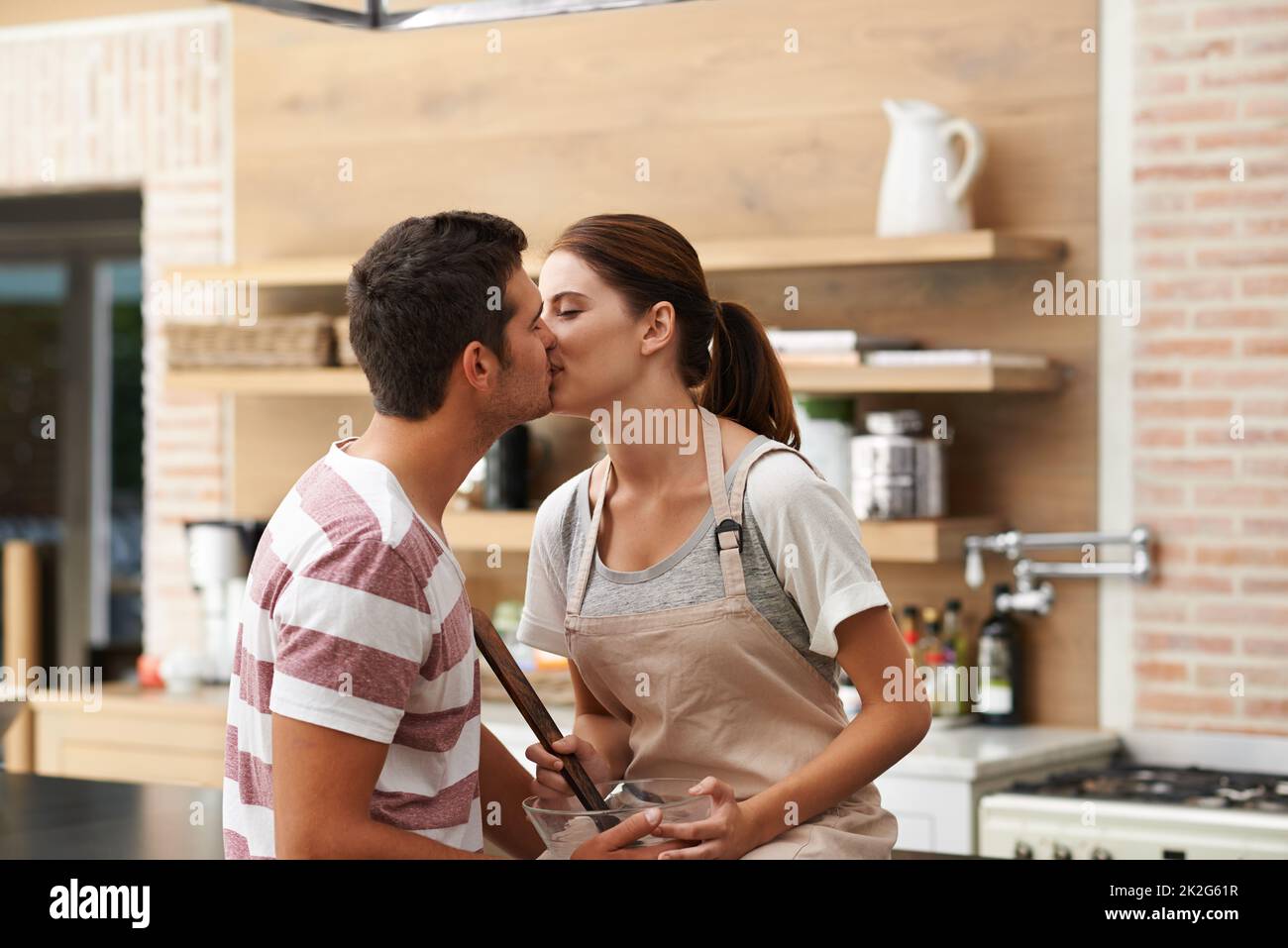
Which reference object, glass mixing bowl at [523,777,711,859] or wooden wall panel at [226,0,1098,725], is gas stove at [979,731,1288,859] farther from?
glass mixing bowl at [523,777,711,859]

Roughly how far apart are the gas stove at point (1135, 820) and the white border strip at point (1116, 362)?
1.32ft

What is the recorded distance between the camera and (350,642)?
4.28ft

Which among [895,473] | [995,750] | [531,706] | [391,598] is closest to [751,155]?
[895,473]

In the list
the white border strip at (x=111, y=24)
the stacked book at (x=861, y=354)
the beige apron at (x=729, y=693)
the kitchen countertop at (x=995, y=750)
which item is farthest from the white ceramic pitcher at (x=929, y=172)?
the white border strip at (x=111, y=24)

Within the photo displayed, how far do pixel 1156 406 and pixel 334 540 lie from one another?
272 cm

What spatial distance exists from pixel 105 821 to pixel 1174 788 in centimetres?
207

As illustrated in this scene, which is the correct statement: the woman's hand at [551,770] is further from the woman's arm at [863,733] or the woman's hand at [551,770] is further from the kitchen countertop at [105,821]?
the kitchen countertop at [105,821]

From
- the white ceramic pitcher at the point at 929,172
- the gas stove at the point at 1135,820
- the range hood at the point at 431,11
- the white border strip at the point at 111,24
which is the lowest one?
the gas stove at the point at 1135,820

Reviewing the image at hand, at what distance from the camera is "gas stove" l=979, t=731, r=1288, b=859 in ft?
9.82

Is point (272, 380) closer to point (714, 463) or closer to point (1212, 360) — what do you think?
point (1212, 360)

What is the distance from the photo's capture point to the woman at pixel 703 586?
1.67m

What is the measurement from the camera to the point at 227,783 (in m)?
1.43

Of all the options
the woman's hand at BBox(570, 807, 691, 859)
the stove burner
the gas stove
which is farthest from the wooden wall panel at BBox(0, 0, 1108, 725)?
the woman's hand at BBox(570, 807, 691, 859)
